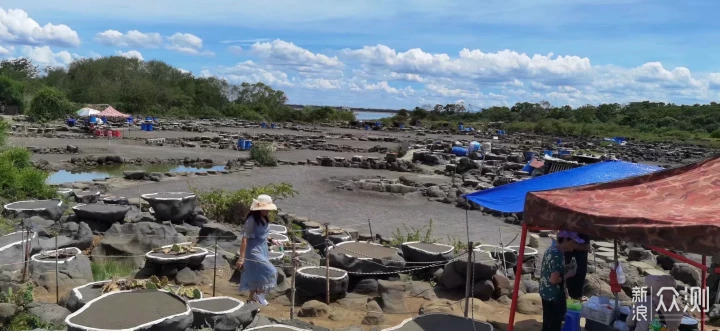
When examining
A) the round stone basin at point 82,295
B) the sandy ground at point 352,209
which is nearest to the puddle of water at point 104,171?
the sandy ground at point 352,209

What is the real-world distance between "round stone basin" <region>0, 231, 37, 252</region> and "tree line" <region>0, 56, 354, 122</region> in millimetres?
45902

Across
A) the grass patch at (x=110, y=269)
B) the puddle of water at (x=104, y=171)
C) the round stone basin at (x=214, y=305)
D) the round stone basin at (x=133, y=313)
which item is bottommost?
the puddle of water at (x=104, y=171)

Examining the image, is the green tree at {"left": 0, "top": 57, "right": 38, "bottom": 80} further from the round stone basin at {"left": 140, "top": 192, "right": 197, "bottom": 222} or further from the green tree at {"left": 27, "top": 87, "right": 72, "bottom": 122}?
the round stone basin at {"left": 140, "top": 192, "right": 197, "bottom": 222}

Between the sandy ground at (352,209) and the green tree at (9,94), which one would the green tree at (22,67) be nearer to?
the green tree at (9,94)

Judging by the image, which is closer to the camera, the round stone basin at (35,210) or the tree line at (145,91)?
the round stone basin at (35,210)

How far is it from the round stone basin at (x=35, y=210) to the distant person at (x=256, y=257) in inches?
244

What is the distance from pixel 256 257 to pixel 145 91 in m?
69.7

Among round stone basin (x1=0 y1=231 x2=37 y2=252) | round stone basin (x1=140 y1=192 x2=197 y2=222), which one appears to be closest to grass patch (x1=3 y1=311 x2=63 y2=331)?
round stone basin (x1=0 y1=231 x2=37 y2=252)

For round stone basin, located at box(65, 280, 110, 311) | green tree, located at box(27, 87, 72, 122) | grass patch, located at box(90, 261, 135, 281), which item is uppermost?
green tree, located at box(27, 87, 72, 122)

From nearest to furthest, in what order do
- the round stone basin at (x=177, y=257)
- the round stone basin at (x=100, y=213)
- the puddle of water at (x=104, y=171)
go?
1. the round stone basin at (x=177, y=257)
2. the round stone basin at (x=100, y=213)
3. the puddle of water at (x=104, y=171)

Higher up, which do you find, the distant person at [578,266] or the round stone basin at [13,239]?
the distant person at [578,266]

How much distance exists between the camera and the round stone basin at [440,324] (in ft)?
21.1

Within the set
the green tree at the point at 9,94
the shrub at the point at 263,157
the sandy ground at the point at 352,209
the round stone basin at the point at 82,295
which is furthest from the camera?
the green tree at the point at 9,94

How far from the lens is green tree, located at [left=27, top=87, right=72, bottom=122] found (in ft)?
161
